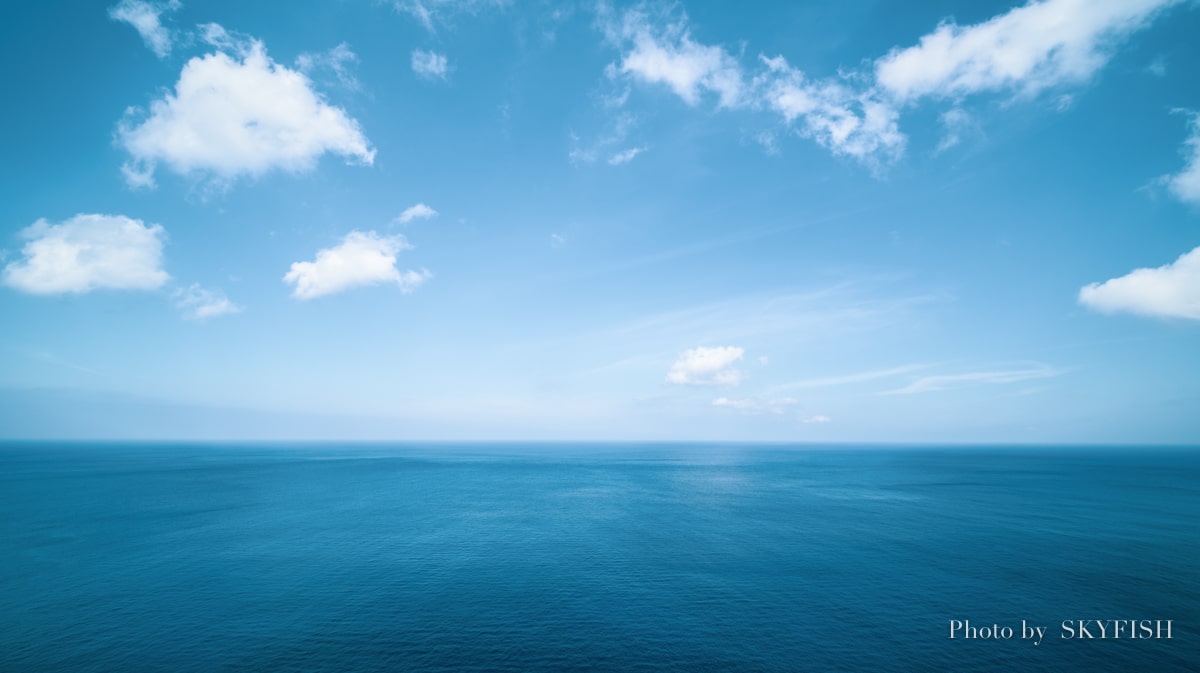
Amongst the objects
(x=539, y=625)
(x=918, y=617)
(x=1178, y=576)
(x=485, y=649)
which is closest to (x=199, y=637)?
A: (x=485, y=649)

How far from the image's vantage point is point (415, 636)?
143 ft

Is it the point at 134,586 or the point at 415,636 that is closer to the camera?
the point at 415,636

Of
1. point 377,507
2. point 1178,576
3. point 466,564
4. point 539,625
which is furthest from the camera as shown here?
point 377,507

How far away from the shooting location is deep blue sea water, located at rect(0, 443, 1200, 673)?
40.7 meters

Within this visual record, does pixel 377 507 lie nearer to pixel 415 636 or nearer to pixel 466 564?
pixel 466 564

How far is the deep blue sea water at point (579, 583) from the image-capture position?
4072 cm

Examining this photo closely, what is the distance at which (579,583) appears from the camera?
57.2 m

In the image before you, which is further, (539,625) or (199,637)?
(539,625)

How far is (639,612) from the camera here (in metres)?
49.2

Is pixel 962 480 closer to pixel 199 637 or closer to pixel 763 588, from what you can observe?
pixel 763 588

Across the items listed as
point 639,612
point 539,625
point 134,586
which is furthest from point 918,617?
point 134,586

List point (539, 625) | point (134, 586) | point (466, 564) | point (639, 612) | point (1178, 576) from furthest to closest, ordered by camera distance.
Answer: point (466, 564), point (1178, 576), point (134, 586), point (639, 612), point (539, 625)

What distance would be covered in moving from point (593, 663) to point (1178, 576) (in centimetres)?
7801

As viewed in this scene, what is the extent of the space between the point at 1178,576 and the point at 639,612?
7141 centimetres
